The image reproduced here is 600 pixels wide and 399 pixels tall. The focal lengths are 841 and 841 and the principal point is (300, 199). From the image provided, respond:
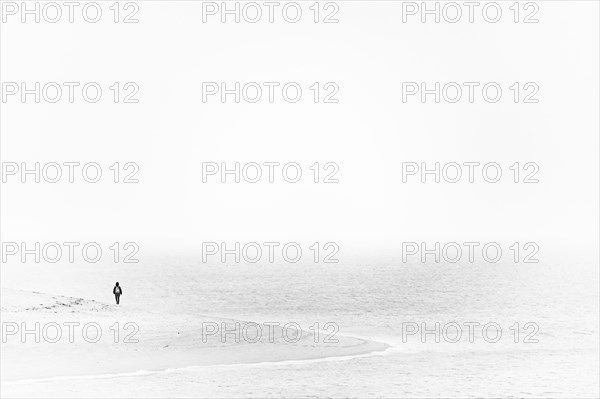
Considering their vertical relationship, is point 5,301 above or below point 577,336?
above

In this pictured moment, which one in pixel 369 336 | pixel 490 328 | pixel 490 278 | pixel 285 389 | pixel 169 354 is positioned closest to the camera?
pixel 285 389

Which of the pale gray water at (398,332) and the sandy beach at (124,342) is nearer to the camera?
the pale gray water at (398,332)

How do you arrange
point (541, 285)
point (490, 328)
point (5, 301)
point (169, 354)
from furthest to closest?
point (541, 285), point (490, 328), point (5, 301), point (169, 354)

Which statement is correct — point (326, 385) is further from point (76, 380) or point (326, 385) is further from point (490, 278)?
point (490, 278)

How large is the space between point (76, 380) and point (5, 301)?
1776cm

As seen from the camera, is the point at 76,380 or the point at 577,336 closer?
the point at 76,380

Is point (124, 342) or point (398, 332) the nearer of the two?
point (124, 342)

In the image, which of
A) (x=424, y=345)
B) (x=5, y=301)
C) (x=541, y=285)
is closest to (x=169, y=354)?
(x=5, y=301)

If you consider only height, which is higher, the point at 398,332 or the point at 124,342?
the point at 124,342

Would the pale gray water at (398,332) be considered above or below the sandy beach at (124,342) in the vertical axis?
below

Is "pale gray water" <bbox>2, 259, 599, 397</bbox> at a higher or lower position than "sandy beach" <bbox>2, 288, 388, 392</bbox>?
lower

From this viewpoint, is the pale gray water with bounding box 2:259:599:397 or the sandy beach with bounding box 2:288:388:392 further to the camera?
the sandy beach with bounding box 2:288:388:392

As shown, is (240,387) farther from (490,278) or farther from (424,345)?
(490,278)

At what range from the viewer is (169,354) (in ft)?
149
